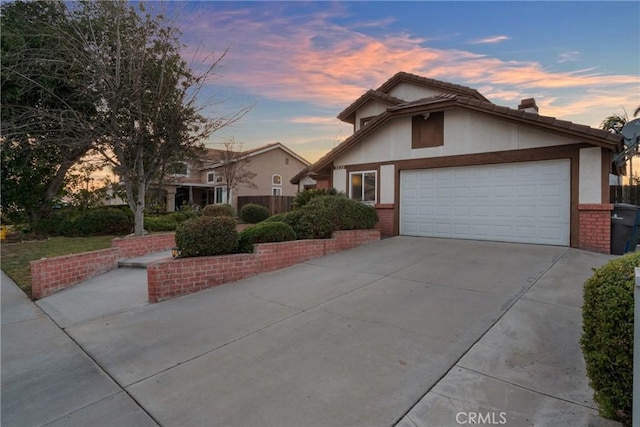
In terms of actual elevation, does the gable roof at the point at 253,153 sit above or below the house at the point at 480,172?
above

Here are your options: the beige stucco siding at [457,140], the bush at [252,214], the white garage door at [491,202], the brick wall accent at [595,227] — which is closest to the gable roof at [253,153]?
the bush at [252,214]

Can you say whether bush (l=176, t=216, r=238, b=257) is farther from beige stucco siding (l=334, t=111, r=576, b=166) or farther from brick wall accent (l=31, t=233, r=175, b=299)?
beige stucco siding (l=334, t=111, r=576, b=166)

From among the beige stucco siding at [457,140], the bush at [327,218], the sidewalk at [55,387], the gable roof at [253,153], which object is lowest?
the sidewalk at [55,387]

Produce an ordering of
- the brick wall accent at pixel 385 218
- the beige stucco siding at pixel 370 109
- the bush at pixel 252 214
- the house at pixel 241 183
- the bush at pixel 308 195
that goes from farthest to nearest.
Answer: the house at pixel 241 183 → the bush at pixel 252 214 → the beige stucco siding at pixel 370 109 → the brick wall accent at pixel 385 218 → the bush at pixel 308 195

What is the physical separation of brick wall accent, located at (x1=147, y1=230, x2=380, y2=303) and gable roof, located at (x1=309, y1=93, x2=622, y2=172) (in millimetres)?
4877

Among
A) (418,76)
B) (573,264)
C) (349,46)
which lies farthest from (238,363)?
(418,76)

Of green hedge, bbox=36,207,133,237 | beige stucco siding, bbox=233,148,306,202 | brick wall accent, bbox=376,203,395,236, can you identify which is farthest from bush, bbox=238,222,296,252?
beige stucco siding, bbox=233,148,306,202

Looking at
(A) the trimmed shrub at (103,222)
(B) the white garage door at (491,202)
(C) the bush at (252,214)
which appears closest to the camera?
(B) the white garage door at (491,202)

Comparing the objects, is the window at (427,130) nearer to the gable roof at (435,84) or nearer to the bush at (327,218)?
the bush at (327,218)

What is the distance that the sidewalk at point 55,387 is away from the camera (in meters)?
2.86

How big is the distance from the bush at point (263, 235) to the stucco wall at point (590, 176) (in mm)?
7553

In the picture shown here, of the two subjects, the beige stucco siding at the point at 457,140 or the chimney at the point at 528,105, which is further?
the chimney at the point at 528,105

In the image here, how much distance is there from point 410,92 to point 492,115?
767 cm

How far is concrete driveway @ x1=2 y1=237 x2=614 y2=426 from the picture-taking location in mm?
2801
